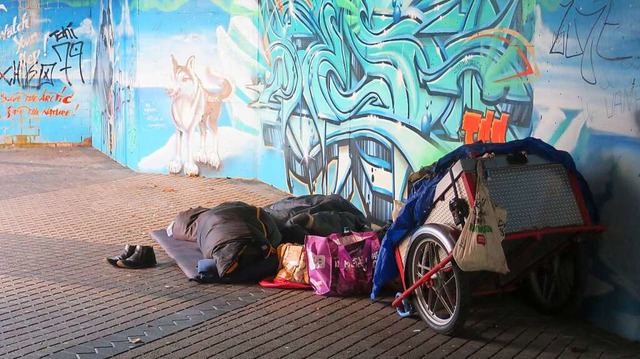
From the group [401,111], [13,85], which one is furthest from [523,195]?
[13,85]

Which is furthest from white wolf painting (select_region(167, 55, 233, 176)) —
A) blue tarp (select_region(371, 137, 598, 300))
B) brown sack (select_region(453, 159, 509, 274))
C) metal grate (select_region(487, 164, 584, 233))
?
brown sack (select_region(453, 159, 509, 274))

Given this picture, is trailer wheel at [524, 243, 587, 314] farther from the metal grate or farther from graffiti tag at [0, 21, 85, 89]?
graffiti tag at [0, 21, 85, 89]

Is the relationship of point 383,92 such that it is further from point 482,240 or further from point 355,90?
point 482,240

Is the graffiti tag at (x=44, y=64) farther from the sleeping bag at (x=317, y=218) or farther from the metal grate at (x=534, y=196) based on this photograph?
the metal grate at (x=534, y=196)

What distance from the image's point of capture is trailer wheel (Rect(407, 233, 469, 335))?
17.1 ft

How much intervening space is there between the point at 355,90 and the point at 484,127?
2462 millimetres

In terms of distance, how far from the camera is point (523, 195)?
211 inches

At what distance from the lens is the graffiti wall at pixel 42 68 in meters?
15.7

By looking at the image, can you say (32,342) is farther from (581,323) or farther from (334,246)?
(581,323)

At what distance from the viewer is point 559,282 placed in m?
5.70

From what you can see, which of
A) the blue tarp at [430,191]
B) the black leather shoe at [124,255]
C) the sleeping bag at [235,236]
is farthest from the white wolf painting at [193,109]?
the blue tarp at [430,191]

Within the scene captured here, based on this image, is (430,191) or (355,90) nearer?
(430,191)

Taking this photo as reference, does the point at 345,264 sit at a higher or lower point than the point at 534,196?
lower

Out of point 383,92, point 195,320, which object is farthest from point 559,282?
point 383,92
